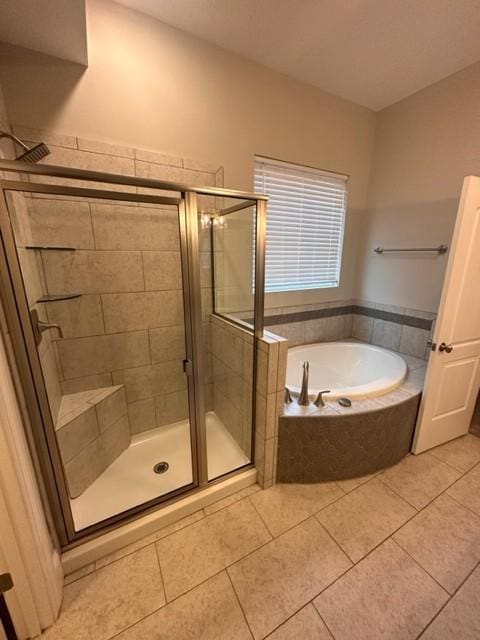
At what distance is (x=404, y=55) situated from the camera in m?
1.84

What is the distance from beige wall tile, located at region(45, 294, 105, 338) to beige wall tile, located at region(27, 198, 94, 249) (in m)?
0.35

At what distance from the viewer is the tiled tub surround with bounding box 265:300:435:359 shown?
2.45 meters

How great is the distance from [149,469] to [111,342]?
3.02ft

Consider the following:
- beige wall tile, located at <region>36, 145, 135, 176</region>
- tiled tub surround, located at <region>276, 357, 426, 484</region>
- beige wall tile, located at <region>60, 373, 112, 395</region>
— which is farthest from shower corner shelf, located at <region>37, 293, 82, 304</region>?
tiled tub surround, located at <region>276, 357, 426, 484</region>

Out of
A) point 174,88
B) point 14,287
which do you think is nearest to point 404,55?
point 174,88

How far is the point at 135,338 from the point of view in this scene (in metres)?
1.91

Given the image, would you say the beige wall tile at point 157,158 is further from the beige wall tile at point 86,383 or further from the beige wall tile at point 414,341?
the beige wall tile at point 414,341

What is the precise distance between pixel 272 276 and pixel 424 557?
81.6 inches

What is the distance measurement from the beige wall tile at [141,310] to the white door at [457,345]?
1.79 metres

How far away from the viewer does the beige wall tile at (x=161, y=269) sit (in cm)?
183

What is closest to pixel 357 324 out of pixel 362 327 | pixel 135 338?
pixel 362 327

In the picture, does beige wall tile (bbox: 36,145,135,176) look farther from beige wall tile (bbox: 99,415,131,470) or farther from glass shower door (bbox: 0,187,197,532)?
beige wall tile (bbox: 99,415,131,470)

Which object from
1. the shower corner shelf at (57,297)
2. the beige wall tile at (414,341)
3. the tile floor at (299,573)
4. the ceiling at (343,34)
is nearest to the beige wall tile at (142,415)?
the tile floor at (299,573)

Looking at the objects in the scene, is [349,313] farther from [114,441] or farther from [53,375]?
[53,375]
